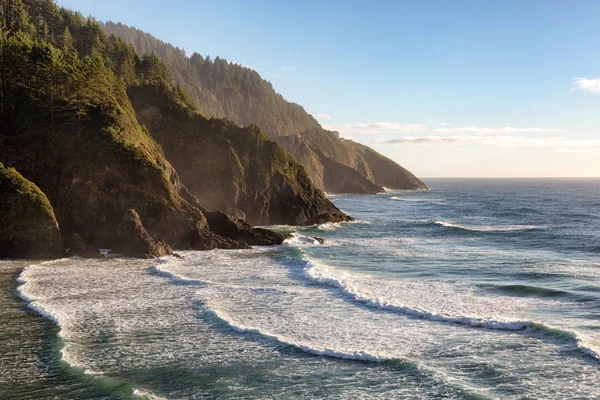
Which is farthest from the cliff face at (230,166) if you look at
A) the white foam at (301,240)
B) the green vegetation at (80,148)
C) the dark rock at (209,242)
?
the dark rock at (209,242)

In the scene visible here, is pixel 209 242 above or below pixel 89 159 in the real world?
below

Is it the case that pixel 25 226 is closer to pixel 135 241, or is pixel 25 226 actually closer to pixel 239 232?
pixel 135 241

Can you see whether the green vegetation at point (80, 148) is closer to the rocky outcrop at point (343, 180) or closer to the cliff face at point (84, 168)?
the cliff face at point (84, 168)

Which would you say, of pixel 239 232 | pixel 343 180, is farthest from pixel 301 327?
pixel 343 180

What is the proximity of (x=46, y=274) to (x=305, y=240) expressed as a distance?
28.1 metres

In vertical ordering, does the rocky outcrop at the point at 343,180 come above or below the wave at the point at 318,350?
above

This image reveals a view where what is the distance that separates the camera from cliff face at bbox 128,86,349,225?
221 feet

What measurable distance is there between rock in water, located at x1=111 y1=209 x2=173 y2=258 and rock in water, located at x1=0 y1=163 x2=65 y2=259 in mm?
4881

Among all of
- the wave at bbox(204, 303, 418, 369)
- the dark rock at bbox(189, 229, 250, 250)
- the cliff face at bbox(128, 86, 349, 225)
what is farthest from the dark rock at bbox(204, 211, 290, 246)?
the wave at bbox(204, 303, 418, 369)

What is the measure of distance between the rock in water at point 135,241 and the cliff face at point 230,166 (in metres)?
23.0

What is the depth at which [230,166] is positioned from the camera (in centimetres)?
6862

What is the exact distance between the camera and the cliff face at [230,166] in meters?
67.4

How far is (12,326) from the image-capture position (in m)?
22.5

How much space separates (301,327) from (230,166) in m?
47.8
